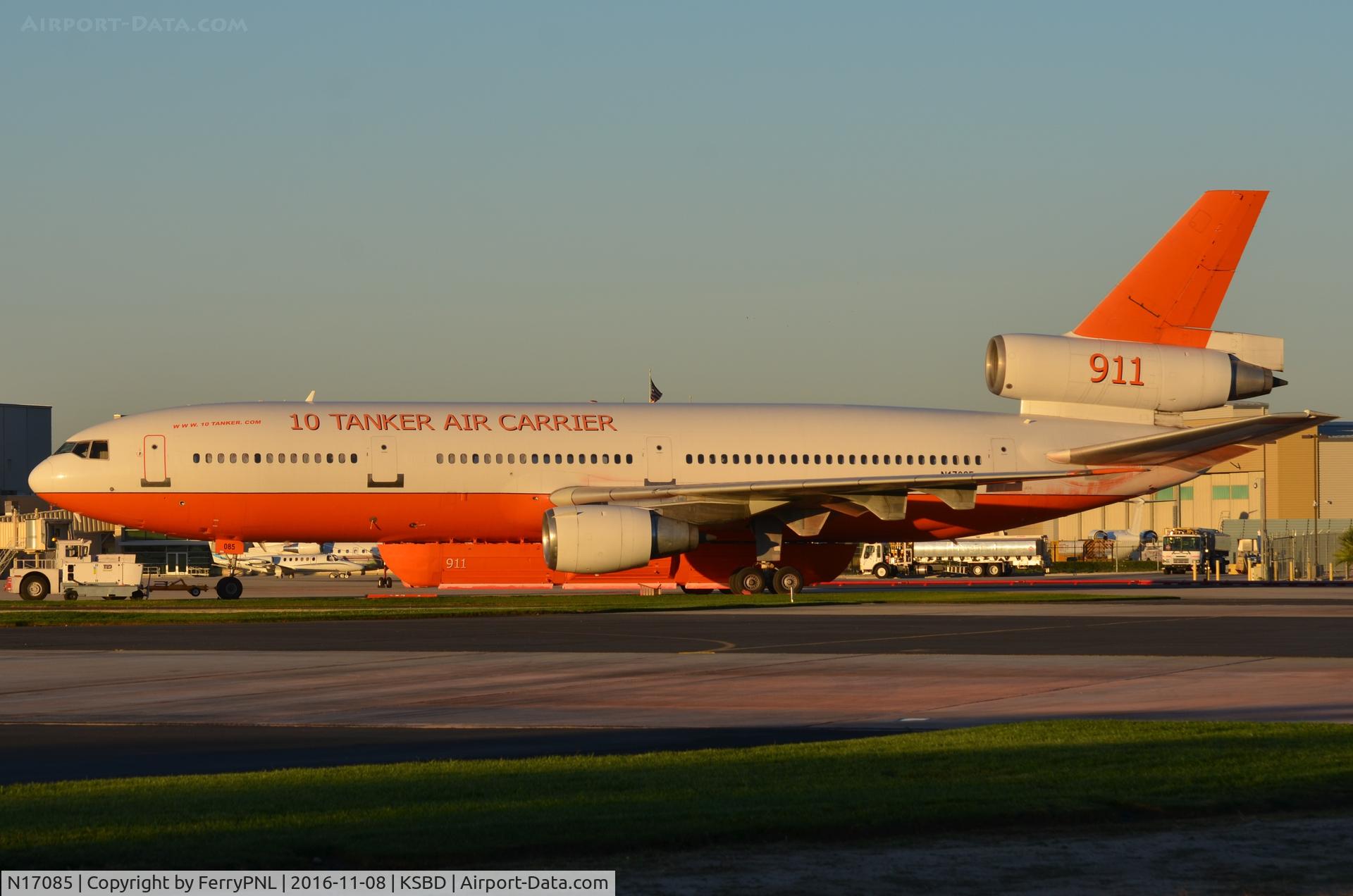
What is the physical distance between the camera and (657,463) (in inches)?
1486

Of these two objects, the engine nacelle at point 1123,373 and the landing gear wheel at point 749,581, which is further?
the engine nacelle at point 1123,373

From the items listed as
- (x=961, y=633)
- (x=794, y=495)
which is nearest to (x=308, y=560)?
(x=794, y=495)

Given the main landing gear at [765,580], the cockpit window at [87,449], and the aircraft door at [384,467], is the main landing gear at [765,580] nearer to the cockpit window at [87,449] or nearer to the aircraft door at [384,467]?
the aircraft door at [384,467]

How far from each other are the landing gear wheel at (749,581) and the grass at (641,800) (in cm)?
2602

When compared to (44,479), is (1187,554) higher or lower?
lower

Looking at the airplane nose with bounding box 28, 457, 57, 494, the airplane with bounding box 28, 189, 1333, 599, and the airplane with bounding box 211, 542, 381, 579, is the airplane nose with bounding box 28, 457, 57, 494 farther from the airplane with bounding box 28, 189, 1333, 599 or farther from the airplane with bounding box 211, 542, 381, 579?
the airplane with bounding box 211, 542, 381, 579

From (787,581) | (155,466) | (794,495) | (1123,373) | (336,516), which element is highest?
(1123,373)

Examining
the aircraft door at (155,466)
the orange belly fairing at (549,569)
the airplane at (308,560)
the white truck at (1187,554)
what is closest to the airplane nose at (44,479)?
the aircraft door at (155,466)

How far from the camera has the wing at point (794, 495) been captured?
34812 mm

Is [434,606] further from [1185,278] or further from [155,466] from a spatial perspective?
[1185,278]

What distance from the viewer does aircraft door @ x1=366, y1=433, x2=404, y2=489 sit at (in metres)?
36.2

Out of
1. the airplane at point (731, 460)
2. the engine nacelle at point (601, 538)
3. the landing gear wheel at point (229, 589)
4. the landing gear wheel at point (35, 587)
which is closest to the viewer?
the engine nacelle at point (601, 538)

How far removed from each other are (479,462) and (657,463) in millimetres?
4566

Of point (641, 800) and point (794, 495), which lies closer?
point (641, 800)
